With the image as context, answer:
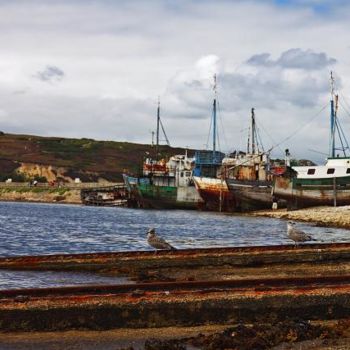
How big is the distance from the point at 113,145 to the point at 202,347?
187 metres

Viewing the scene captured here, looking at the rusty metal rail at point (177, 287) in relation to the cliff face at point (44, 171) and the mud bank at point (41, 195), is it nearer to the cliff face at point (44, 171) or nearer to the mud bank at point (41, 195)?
the mud bank at point (41, 195)

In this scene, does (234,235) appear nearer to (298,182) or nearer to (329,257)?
(329,257)

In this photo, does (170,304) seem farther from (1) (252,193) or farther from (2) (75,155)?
(2) (75,155)

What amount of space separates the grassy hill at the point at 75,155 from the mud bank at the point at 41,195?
20.5 metres

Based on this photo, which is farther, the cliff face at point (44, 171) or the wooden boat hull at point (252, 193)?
the cliff face at point (44, 171)

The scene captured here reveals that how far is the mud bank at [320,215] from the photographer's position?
47.1 meters

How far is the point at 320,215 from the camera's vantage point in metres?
53.0

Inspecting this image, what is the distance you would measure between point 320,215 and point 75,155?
126m

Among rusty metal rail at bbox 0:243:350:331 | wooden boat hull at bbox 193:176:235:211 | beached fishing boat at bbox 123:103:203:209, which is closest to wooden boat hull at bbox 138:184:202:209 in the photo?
beached fishing boat at bbox 123:103:203:209

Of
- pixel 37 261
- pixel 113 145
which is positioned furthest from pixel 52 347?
pixel 113 145

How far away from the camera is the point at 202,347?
9242mm

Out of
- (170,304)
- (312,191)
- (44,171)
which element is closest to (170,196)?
(312,191)

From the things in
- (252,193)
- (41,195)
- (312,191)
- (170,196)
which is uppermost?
(312,191)

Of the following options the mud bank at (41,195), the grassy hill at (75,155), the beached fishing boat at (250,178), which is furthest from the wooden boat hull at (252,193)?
the grassy hill at (75,155)
